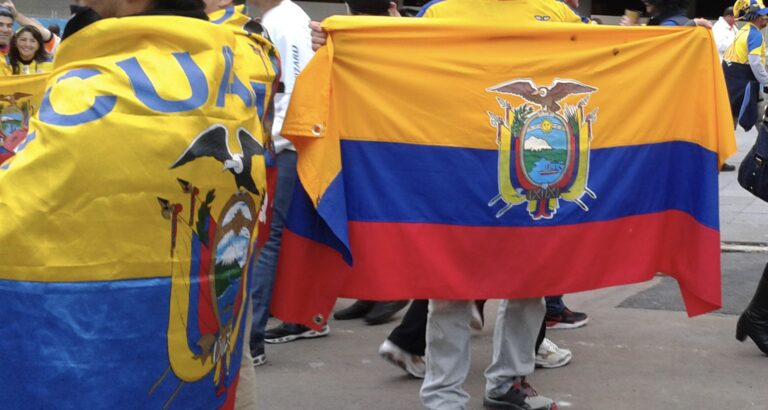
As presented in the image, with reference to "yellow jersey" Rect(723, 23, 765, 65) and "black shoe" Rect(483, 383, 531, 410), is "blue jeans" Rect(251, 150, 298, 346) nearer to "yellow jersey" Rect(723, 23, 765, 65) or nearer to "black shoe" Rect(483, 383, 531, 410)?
"black shoe" Rect(483, 383, 531, 410)

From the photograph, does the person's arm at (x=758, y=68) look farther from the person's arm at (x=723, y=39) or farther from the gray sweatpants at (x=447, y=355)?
the gray sweatpants at (x=447, y=355)

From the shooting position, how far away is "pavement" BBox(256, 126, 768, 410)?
5.26 metres

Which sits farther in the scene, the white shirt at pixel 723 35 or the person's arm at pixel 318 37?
the white shirt at pixel 723 35

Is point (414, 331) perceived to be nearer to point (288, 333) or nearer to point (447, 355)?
point (447, 355)

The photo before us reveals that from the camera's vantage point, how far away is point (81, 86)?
213cm

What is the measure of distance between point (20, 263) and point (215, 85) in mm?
530

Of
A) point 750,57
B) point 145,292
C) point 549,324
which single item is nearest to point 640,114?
point 549,324

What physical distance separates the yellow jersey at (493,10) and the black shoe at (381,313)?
2.54m

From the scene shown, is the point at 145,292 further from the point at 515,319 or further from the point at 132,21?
the point at 515,319

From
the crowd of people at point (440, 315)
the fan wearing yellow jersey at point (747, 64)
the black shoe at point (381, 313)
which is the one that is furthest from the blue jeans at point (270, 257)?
the fan wearing yellow jersey at point (747, 64)

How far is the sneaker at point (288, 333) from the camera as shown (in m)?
6.43

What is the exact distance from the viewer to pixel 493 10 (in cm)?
456

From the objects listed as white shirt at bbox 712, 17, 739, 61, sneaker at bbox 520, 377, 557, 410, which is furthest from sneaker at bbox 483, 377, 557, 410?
white shirt at bbox 712, 17, 739, 61

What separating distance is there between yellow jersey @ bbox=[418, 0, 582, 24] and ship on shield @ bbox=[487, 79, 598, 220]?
10.8 inches
